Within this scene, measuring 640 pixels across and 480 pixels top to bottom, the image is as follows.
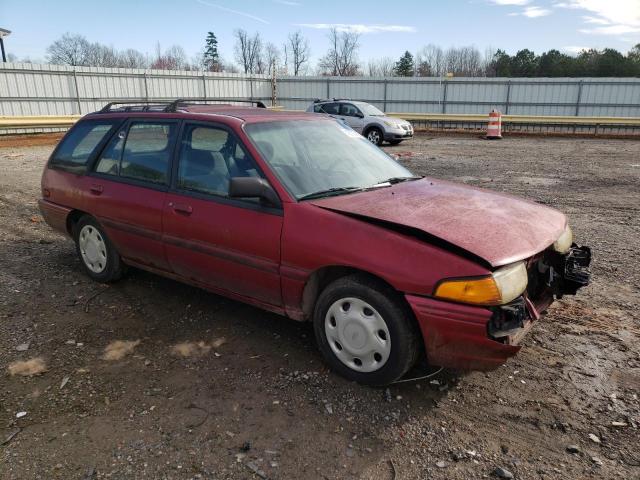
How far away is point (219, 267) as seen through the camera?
3691 millimetres

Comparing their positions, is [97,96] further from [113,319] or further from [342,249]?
[342,249]

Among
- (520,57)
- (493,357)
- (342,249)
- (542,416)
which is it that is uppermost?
(520,57)

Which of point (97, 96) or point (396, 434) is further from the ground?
point (97, 96)

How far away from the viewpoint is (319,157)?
3.87m

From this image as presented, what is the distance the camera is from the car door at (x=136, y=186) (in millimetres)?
4074

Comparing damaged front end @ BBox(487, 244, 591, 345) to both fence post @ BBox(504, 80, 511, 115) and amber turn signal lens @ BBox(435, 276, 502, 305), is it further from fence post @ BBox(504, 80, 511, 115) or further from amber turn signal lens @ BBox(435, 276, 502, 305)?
fence post @ BBox(504, 80, 511, 115)

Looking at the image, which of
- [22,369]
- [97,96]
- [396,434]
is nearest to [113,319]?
[22,369]

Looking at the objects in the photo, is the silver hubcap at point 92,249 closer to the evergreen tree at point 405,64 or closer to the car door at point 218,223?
the car door at point 218,223

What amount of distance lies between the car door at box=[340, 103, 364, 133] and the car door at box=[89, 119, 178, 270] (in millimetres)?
14411

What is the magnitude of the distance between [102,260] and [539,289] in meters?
3.77

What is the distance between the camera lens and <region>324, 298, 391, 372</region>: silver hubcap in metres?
3.01

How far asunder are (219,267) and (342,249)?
1093 mm

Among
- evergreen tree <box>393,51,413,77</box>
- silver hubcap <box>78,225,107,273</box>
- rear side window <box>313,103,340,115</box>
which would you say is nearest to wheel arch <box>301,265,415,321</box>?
silver hubcap <box>78,225,107,273</box>

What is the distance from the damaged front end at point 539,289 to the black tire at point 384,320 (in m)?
0.46
